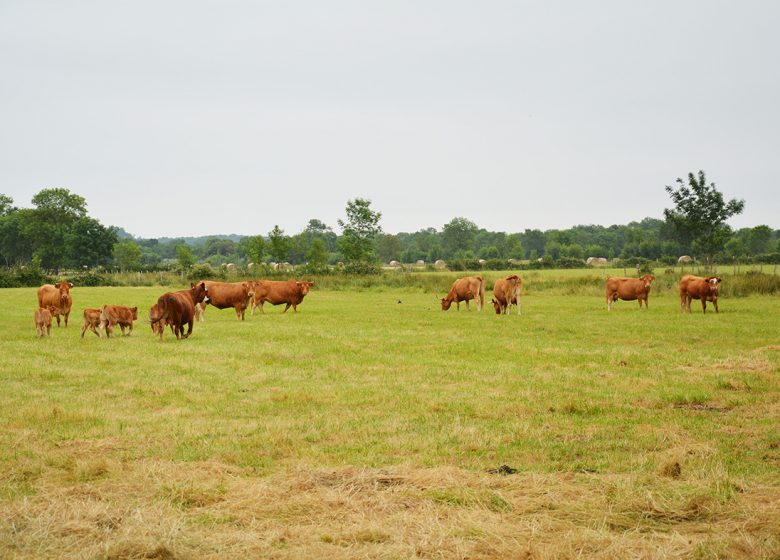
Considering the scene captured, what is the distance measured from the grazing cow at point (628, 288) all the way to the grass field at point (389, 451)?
499 inches

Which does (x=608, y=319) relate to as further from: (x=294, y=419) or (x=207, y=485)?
(x=207, y=485)

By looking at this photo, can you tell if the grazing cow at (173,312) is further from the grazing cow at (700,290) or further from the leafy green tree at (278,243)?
the leafy green tree at (278,243)

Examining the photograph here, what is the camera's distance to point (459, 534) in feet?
17.0

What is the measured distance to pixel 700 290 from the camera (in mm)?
26172

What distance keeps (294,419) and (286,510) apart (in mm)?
3495

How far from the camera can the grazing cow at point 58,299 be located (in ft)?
72.5

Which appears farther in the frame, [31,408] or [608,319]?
[608,319]

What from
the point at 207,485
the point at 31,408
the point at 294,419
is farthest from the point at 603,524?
the point at 31,408

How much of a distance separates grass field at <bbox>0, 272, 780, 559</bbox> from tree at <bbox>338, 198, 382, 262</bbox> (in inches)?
2169

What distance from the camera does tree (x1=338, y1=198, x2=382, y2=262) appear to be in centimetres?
7156

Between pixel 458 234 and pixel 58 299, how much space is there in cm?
14309

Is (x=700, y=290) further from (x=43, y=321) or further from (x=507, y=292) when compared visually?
(x=43, y=321)

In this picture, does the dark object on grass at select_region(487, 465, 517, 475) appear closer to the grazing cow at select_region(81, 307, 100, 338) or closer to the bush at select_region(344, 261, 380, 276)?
the grazing cow at select_region(81, 307, 100, 338)

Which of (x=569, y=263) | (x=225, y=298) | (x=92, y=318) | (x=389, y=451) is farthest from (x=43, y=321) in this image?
(x=569, y=263)
